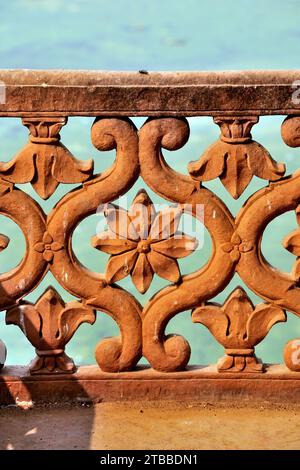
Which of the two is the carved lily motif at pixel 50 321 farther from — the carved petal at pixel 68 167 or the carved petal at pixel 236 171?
the carved petal at pixel 236 171

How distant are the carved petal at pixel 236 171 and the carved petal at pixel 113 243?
0.42 meters

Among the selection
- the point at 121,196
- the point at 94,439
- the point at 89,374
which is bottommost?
the point at 94,439

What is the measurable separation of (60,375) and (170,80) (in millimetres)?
1205

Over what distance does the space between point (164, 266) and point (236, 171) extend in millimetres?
446

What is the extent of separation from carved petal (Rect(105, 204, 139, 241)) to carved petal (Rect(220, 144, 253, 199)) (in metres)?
0.38

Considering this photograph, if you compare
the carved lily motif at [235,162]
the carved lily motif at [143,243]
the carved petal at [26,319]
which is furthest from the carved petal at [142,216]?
the carved petal at [26,319]

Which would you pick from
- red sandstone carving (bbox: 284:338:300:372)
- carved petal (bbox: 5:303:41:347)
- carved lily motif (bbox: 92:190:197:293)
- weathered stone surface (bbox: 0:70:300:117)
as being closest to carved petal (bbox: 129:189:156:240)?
carved lily motif (bbox: 92:190:197:293)

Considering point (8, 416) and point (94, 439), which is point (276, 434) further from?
point (8, 416)

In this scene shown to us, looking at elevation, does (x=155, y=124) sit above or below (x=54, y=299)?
above

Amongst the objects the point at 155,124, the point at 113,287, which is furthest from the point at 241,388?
the point at 155,124

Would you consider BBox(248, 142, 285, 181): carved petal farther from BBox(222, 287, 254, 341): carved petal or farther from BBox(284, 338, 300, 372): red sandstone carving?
BBox(284, 338, 300, 372): red sandstone carving

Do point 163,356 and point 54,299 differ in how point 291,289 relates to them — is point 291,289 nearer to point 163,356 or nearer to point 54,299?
point 163,356

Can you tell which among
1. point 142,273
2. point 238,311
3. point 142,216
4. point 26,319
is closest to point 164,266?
point 142,273

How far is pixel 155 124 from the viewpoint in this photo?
4.89 m
